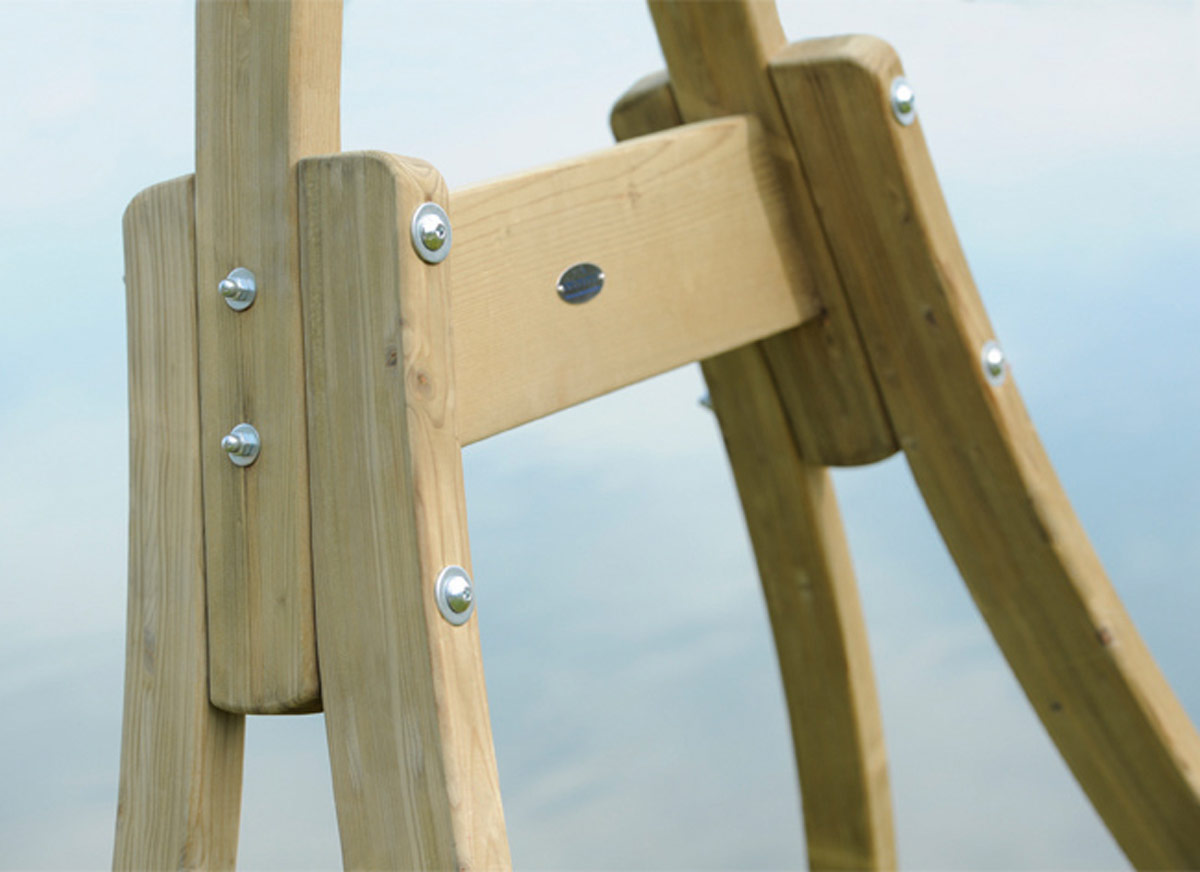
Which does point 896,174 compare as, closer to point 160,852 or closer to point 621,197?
point 621,197

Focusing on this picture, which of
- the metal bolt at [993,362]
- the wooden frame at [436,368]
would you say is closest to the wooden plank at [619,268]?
the wooden frame at [436,368]

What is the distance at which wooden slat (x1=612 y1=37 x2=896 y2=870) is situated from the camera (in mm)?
1166

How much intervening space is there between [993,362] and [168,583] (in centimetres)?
56

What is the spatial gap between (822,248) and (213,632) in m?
0.50

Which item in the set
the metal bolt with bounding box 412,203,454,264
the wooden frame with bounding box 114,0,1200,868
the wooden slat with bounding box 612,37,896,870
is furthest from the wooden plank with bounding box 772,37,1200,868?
the metal bolt with bounding box 412,203,454,264

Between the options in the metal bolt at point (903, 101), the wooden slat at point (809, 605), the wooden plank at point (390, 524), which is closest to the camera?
the wooden plank at point (390, 524)

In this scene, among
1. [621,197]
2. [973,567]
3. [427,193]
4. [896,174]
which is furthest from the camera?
[973,567]

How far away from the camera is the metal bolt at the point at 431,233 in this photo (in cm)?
71

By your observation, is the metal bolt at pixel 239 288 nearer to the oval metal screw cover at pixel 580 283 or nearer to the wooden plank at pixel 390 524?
the wooden plank at pixel 390 524

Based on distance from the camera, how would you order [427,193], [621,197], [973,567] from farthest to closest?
[973,567]
[621,197]
[427,193]

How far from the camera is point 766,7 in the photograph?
103cm

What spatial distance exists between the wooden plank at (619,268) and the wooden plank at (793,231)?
0.6 inches

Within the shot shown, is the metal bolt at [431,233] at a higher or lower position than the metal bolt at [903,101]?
lower

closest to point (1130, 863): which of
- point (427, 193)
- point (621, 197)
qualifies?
point (621, 197)
